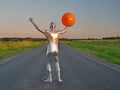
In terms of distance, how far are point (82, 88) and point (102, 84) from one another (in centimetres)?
107

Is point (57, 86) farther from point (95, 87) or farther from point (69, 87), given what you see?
point (95, 87)

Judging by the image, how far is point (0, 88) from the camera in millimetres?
9375

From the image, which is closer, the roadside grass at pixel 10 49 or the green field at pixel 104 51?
the green field at pixel 104 51

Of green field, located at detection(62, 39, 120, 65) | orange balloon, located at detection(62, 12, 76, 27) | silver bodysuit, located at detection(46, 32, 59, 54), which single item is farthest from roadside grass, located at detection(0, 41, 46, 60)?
orange balloon, located at detection(62, 12, 76, 27)

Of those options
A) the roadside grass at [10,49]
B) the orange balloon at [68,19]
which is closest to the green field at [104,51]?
the roadside grass at [10,49]

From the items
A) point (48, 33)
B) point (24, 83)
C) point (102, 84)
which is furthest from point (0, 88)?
point (102, 84)

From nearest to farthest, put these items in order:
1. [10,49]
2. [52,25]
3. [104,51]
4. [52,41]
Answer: [52,25] < [52,41] < [104,51] < [10,49]

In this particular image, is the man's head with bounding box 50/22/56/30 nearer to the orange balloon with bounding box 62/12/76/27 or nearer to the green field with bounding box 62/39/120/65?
the orange balloon with bounding box 62/12/76/27

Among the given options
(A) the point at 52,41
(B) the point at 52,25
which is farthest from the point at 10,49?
(B) the point at 52,25

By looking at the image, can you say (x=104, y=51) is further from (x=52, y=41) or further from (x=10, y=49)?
(x=52, y=41)

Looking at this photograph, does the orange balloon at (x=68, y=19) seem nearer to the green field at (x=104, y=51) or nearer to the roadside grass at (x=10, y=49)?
the green field at (x=104, y=51)

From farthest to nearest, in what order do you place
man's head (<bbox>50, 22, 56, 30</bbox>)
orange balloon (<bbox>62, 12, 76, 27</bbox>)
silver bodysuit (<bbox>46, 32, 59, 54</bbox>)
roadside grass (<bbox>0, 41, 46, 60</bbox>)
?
roadside grass (<bbox>0, 41, 46, 60</bbox>) < silver bodysuit (<bbox>46, 32, 59, 54</bbox>) < man's head (<bbox>50, 22, 56, 30</bbox>) < orange balloon (<bbox>62, 12, 76, 27</bbox>)

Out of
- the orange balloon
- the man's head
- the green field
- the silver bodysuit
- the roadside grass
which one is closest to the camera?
the orange balloon

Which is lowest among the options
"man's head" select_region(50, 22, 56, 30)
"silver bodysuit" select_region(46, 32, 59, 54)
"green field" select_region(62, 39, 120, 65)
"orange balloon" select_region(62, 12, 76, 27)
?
"green field" select_region(62, 39, 120, 65)
